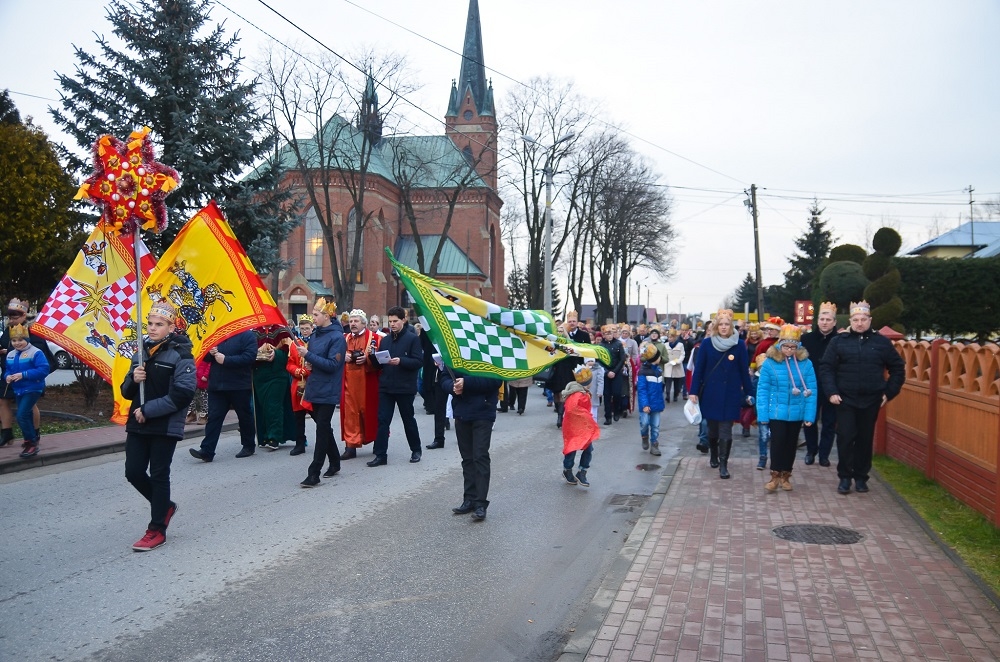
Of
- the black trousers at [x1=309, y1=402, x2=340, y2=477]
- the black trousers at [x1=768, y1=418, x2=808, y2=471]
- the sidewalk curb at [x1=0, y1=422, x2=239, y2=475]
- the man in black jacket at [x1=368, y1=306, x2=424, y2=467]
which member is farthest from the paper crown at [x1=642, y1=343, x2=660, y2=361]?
the sidewalk curb at [x1=0, y1=422, x2=239, y2=475]

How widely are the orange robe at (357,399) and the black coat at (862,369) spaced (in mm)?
5527

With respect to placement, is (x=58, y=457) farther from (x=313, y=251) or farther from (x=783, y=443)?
(x=313, y=251)

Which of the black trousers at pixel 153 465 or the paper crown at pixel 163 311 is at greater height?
the paper crown at pixel 163 311

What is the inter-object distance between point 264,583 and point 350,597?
2.26 ft

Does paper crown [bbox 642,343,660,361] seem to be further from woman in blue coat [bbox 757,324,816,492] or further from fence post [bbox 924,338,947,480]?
fence post [bbox 924,338,947,480]

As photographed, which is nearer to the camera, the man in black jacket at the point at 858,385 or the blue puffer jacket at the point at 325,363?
the man in black jacket at the point at 858,385

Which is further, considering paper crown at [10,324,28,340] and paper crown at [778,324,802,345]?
paper crown at [10,324,28,340]

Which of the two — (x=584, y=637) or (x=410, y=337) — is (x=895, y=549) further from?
(x=410, y=337)

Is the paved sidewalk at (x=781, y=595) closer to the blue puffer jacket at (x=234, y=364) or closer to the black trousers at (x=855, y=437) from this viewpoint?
the black trousers at (x=855, y=437)

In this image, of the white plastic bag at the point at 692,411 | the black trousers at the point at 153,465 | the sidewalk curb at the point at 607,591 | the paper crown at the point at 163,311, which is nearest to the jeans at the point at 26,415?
the black trousers at the point at 153,465

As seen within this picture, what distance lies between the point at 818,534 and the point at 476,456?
300cm

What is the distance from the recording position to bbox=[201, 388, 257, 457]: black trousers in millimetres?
10664

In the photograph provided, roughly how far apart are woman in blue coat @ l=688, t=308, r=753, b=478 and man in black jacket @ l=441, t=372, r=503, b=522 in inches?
134

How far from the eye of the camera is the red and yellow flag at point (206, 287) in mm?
8156
